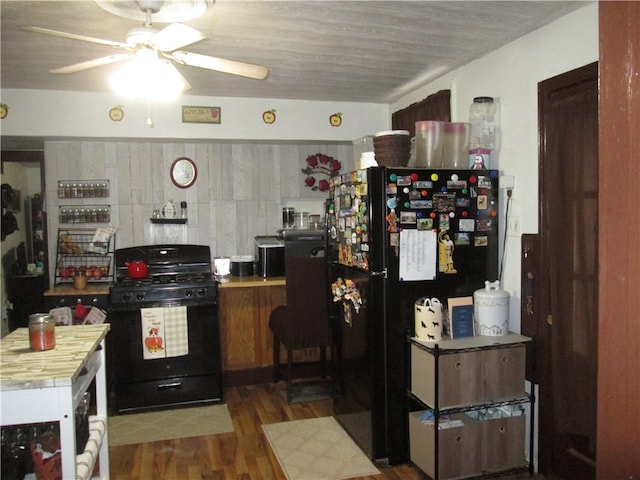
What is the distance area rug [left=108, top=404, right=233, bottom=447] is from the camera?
11.1 feet

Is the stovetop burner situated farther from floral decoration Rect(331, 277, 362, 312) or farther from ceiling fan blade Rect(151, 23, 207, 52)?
ceiling fan blade Rect(151, 23, 207, 52)

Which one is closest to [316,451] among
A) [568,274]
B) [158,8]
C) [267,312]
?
[267,312]

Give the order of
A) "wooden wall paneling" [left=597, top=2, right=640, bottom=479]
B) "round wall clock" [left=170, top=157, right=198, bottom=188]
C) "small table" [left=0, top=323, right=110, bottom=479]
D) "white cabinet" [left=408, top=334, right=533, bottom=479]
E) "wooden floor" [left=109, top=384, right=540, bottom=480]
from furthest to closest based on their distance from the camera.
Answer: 1. "round wall clock" [left=170, top=157, right=198, bottom=188]
2. "wooden floor" [left=109, top=384, right=540, bottom=480]
3. "white cabinet" [left=408, top=334, right=533, bottom=479]
4. "small table" [left=0, top=323, right=110, bottom=479]
5. "wooden wall paneling" [left=597, top=2, right=640, bottom=479]

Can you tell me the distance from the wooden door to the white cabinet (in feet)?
0.44

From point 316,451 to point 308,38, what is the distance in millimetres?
2382

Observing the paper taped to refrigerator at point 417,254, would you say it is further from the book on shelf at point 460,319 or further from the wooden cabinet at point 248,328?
the wooden cabinet at point 248,328

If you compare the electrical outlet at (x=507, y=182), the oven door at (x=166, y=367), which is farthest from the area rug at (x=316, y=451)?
the electrical outlet at (x=507, y=182)

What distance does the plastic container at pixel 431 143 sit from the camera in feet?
9.77

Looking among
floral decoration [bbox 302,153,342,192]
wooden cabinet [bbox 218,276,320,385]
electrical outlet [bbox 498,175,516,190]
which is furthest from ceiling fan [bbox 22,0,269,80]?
floral decoration [bbox 302,153,342,192]

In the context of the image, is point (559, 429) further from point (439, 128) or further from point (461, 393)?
point (439, 128)

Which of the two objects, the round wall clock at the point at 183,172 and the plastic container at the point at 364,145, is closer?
the plastic container at the point at 364,145

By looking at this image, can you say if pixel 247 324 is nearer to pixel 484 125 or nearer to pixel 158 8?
pixel 484 125

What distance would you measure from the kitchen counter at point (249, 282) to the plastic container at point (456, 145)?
70.4 inches

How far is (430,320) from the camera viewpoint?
2732mm
